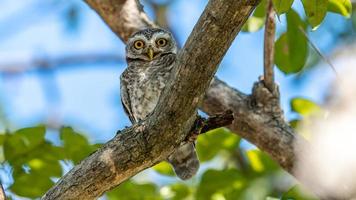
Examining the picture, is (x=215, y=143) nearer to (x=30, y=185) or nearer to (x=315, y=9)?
(x=30, y=185)

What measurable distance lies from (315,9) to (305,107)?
1382mm

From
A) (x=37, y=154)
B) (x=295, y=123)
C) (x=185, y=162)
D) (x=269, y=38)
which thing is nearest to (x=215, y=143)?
(x=185, y=162)

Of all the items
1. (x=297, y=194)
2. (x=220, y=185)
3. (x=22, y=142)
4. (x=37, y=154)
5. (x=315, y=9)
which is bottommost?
(x=297, y=194)

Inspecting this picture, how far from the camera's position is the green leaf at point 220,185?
422cm

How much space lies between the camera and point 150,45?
16.7ft

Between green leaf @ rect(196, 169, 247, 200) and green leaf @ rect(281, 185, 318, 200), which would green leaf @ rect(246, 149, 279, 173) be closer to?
green leaf @ rect(196, 169, 247, 200)

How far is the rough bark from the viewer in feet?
9.42

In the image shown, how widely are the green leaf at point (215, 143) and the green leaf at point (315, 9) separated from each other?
1.55 metres

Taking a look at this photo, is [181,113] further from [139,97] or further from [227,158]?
[227,158]

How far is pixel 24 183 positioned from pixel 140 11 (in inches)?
68.6

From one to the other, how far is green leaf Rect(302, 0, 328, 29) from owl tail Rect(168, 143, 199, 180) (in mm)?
1734

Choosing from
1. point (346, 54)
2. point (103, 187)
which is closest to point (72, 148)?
point (103, 187)

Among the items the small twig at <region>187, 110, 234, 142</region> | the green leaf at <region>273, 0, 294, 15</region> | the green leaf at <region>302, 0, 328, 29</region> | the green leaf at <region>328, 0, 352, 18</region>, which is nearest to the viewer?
the green leaf at <region>273, 0, 294, 15</region>

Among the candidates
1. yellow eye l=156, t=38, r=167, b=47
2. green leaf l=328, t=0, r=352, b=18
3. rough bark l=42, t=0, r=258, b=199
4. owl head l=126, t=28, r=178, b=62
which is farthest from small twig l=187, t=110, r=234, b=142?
yellow eye l=156, t=38, r=167, b=47
